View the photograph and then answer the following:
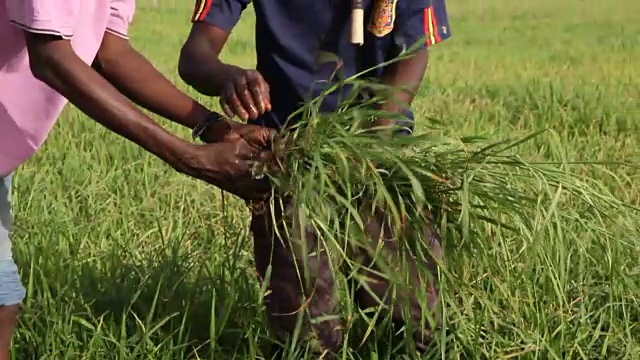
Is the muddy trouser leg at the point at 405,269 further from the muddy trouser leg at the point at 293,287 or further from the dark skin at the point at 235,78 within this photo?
the dark skin at the point at 235,78

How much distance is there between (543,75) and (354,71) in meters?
4.59

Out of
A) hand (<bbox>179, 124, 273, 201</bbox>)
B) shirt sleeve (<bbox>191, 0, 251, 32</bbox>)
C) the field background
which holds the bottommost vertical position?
the field background

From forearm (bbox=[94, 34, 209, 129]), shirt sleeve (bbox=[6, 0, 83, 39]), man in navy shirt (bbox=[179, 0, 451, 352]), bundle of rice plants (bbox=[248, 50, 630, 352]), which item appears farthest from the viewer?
man in navy shirt (bbox=[179, 0, 451, 352])

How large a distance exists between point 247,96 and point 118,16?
0.41 meters

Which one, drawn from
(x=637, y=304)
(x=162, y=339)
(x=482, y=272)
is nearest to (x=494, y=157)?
(x=482, y=272)

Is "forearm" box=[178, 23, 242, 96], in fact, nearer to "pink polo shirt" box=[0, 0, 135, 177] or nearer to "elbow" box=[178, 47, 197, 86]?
"elbow" box=[178, 47, 197, 86]

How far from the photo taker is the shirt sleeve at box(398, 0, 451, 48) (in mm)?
2016

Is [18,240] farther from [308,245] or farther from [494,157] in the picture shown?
[494,157]

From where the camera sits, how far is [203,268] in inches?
95.9

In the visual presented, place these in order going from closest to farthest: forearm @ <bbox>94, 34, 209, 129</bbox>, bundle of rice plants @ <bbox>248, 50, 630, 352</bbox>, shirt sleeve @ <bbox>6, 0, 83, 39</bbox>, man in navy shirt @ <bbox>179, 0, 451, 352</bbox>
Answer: shirt sleeve @ <bbox>6, 0, 83, 39</bbox> → bundle of rice plants @ <bbox>248, 50, 630, 352</bbox> → forearm @ <bbox>94, 34, 209, 129</bbox> → man in navy shirt @ <bbox>179, 0, 451, 352</bbox>

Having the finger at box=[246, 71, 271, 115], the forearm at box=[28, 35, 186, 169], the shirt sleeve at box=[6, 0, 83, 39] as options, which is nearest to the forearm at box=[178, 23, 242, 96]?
the finger at box=[246, 71, 271, 115]

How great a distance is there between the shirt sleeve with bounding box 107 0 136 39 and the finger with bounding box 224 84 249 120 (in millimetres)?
337

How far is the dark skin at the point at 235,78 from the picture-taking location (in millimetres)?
1727

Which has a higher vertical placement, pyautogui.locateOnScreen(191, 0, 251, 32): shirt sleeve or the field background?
pyautogui.locateOnScreen(191, 0, 251, 32): shirt sleeve
